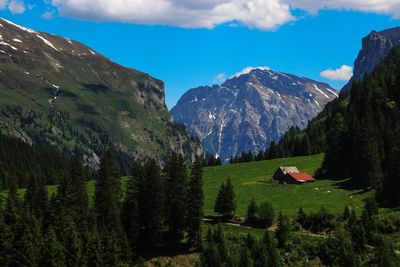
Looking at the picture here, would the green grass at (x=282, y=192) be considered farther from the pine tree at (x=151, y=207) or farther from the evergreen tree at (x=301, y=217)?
the pine tree at (x=151, y=207)

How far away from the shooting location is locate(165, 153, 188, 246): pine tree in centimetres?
9144

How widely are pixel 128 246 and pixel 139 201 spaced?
1335cm

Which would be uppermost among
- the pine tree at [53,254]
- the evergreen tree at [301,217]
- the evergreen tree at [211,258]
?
the evergreen tree at [301,217]

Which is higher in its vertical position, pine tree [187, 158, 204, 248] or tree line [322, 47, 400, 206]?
tree line [322, 47, 400, 206]

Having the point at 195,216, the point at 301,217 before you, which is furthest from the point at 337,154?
the point at 195,216

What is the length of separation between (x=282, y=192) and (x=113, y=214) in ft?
115

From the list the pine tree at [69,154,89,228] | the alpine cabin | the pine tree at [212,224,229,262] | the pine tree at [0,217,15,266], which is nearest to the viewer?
the pine tree at [0,217,15,266]

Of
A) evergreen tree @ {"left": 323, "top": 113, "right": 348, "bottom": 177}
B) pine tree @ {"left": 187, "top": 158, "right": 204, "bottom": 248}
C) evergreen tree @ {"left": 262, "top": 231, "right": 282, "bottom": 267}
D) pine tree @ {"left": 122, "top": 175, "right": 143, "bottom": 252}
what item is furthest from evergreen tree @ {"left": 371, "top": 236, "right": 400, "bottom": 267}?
evergreen tree @ {"left": 323, "top": 113, "right": 348, "bottom": 177}

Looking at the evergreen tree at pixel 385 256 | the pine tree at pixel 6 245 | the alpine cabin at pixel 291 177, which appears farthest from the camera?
the alpine cabin at pixel 291 177

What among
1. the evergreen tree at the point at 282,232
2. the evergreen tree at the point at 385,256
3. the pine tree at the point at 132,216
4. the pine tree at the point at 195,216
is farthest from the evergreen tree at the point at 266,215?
the evergreen tree at the point at 385,256

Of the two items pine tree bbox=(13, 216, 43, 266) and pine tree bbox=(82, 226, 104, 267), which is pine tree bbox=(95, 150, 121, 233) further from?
pine tree bbox=(13, 216, 43, 266)

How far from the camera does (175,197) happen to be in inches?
3711

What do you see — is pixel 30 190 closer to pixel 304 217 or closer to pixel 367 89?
pixel 304 217

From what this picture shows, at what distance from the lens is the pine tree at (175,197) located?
9144 centimetres
